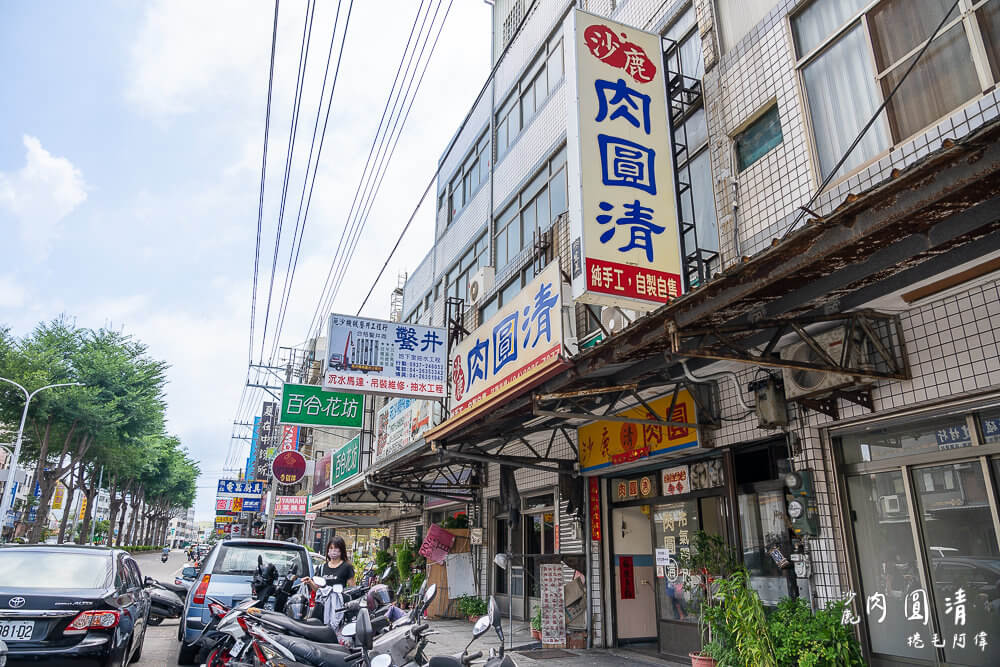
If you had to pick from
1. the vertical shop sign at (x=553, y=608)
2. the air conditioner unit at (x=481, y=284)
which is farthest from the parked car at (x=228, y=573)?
the air conditioner unit at (x=481, y=284)

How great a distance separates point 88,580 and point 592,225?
6.54 metres

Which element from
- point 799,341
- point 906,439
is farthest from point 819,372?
point 906,439

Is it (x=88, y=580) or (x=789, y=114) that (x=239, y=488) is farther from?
(x=789, y=114)

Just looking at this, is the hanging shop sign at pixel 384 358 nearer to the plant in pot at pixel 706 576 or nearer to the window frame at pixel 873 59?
the plant in pot at pixel 706 576

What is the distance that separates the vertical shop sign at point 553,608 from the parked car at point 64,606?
6.03 meters

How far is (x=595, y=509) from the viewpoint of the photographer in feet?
35.9

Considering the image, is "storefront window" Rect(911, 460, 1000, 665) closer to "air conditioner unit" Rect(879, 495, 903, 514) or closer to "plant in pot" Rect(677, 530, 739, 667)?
"air conditioner unit" Rect(879, 495, 903, 514)

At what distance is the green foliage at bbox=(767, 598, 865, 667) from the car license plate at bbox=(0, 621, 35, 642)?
22.8 feet

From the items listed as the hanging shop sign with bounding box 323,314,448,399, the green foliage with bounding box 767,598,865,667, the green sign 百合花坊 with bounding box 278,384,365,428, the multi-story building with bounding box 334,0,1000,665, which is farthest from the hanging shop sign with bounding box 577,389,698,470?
the green sign 百合花坊 with bounding box 278,384,365,428

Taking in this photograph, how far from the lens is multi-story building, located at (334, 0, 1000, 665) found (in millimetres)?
4930

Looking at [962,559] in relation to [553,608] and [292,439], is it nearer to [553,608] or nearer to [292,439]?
[553,608]

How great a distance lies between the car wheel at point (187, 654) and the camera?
28.5 feet

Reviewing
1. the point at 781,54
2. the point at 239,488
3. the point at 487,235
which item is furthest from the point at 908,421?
the point at 239,488

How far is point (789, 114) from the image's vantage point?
7465 mm
